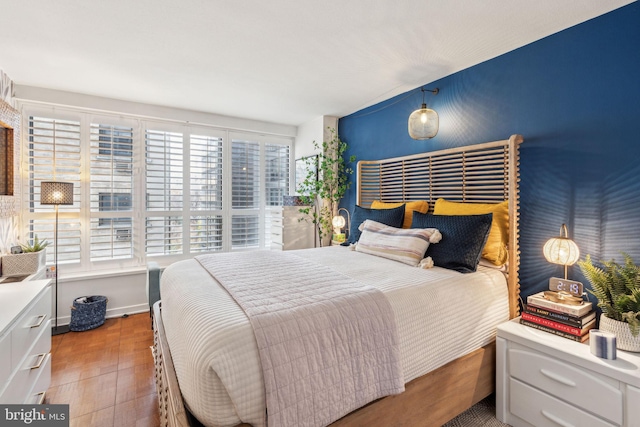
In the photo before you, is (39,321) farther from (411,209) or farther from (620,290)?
(620,290)

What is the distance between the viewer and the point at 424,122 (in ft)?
8.71

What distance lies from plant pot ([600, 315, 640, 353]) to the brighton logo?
283 cm

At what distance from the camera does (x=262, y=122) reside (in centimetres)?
438

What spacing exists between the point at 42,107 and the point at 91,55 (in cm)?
136

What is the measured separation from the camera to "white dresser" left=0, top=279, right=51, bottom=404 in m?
1.32

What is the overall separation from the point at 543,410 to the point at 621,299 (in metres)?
0.72

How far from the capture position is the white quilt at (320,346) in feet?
3.69

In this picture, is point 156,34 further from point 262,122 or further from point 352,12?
point 262,122

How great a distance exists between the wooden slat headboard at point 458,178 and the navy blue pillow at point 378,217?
14.8 inches

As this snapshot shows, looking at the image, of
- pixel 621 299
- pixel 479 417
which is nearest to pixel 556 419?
pixel 479 417

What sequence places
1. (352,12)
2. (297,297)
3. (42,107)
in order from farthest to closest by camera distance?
(42,107) < (352,12) < (297,297)

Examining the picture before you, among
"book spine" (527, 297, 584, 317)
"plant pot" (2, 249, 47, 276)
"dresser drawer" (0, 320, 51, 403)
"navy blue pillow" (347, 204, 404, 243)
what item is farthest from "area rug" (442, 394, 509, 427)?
"plant pot" (2, 249, 47, 276)

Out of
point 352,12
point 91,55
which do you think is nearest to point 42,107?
point 91,55

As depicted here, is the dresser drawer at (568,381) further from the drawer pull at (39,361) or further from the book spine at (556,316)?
the drawer pull at (39,361)
